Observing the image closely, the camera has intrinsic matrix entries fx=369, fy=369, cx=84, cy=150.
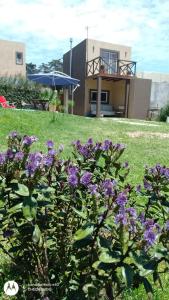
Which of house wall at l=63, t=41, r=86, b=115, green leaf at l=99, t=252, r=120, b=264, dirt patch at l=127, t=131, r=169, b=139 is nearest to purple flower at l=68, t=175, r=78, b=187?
green leaf at l=99, t=252, r=120, b=264

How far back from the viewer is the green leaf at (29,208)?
1.76 meters

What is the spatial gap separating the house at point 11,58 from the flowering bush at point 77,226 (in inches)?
1150

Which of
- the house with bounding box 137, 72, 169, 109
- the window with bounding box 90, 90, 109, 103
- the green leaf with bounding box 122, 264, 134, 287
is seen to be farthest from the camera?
the house with bounding box 137, 72, 169, 109

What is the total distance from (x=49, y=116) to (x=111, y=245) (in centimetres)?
A: 1124

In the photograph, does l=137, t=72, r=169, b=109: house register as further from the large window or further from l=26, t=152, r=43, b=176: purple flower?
l=26, t=152, r=43, b=176: purple flower

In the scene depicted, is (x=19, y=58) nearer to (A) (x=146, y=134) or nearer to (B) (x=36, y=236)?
(A) (x=146, y=134)

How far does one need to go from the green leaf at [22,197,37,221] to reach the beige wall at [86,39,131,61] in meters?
26.4

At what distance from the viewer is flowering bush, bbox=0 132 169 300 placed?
1.72m

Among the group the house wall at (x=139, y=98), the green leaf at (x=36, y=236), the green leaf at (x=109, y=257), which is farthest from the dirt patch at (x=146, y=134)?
the house wall at (x=139, y=98)

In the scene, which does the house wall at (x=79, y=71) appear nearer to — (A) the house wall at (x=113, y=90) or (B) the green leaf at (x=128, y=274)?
(A) the house wall at (x=113, y=90)

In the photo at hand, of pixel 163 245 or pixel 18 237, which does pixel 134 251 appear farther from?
pixel 18 237

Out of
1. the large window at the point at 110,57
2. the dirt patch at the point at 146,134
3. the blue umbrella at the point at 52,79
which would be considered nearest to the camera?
the dirt patch at the point at 146,134

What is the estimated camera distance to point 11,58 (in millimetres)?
30891

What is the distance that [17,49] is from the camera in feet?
103
